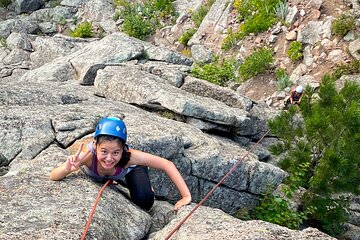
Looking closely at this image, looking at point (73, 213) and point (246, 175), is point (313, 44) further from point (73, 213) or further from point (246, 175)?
point (73, 213)

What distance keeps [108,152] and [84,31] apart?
2327 centimetres

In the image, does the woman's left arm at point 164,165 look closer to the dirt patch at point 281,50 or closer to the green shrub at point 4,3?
the dirt patch at point 281,50

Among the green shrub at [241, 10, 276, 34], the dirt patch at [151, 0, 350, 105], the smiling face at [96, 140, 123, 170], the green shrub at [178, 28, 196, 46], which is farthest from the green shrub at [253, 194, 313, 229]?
the green shrub at [178, 28, 196, 46]

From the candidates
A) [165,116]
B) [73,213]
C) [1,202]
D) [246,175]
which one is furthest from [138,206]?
[165,116]

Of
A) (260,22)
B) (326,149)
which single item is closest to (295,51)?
(260,22)

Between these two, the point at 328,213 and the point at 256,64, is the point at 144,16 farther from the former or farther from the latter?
the point at 328,213

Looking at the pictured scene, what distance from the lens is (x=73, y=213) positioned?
4.59 m

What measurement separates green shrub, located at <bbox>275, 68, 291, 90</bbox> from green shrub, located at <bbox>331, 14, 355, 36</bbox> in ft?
8.76

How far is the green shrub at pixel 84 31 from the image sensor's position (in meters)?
27.0

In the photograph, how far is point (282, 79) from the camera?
1756cm

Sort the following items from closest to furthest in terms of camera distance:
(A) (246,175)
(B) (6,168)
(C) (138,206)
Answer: (C) (138,206) < (B) (6,168) < (A) (246,175)

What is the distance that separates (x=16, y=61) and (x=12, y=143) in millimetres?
16979

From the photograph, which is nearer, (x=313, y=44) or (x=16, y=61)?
(x=313, y=44)

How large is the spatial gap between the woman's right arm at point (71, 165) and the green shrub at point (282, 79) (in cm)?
1341
